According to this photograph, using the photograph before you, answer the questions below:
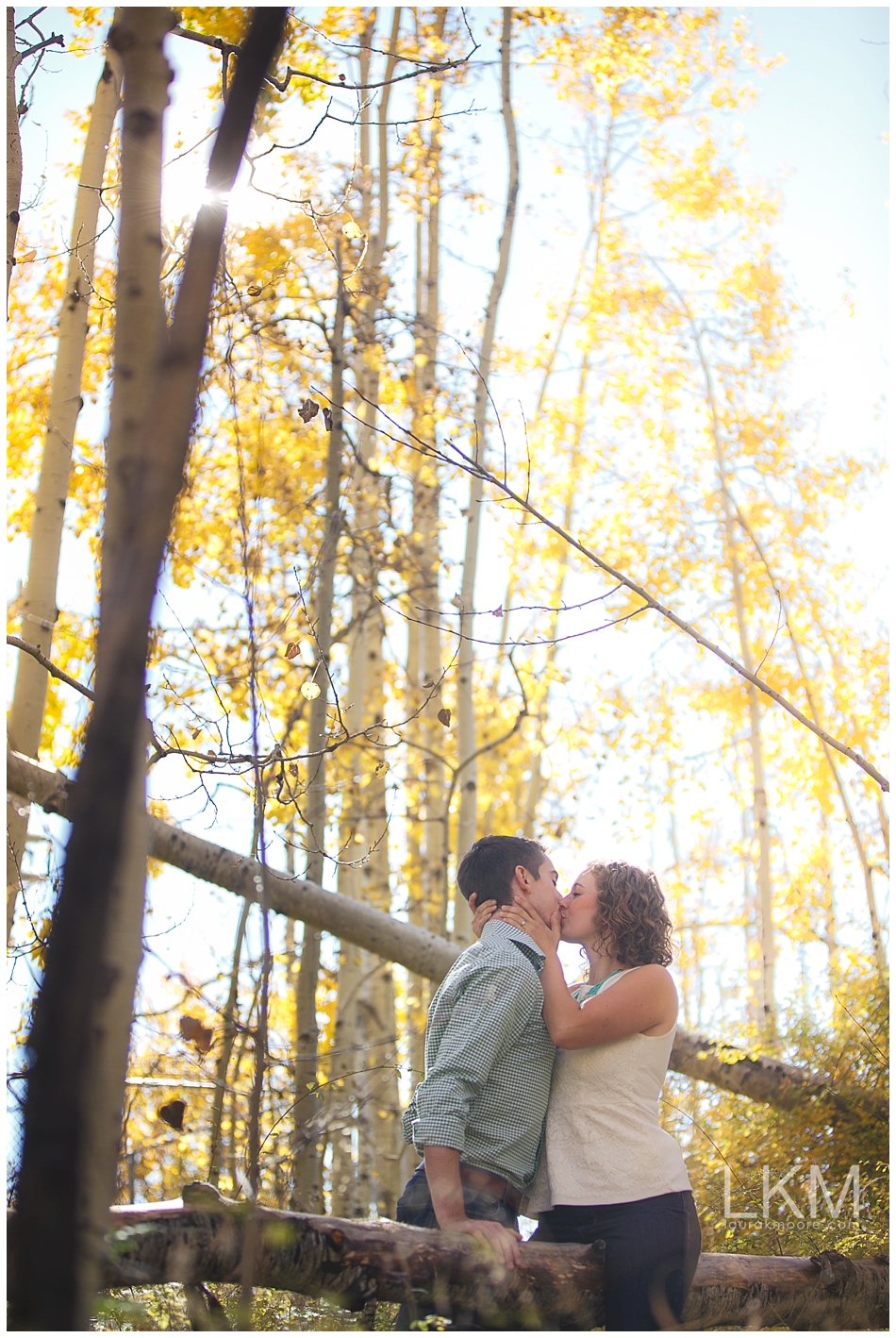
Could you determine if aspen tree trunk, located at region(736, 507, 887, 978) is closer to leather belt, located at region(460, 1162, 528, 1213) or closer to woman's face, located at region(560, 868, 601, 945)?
woman's face, located at region(560, 868, 601, 945)

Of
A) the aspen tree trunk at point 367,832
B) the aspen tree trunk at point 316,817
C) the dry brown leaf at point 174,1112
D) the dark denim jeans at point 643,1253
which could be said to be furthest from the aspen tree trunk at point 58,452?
the dark denim jeans at point 643,1253

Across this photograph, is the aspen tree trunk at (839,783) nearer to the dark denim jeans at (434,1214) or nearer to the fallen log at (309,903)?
the fallen log at (309,903)

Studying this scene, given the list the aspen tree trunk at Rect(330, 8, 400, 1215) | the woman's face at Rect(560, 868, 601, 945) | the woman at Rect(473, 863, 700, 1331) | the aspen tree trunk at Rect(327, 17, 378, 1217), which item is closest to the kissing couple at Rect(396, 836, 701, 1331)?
the woman at Rect(473, 863, 700, 1331)

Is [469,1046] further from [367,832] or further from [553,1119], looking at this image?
[367,832]

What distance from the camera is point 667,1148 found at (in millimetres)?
1702

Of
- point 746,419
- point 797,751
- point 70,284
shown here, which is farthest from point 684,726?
point 70,284

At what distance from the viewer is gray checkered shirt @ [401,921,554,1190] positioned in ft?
5.23

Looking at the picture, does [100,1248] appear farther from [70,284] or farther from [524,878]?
[70,284]

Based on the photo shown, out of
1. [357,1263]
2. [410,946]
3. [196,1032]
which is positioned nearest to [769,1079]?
[410,946]

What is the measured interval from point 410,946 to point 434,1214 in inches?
77.7

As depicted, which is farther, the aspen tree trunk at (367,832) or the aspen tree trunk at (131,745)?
the aspen tree trunk at (367,832)

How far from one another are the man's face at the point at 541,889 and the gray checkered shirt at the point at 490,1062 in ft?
→ 0.30

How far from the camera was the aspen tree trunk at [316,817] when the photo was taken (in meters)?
3.06

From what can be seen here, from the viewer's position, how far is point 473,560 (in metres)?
4.79
